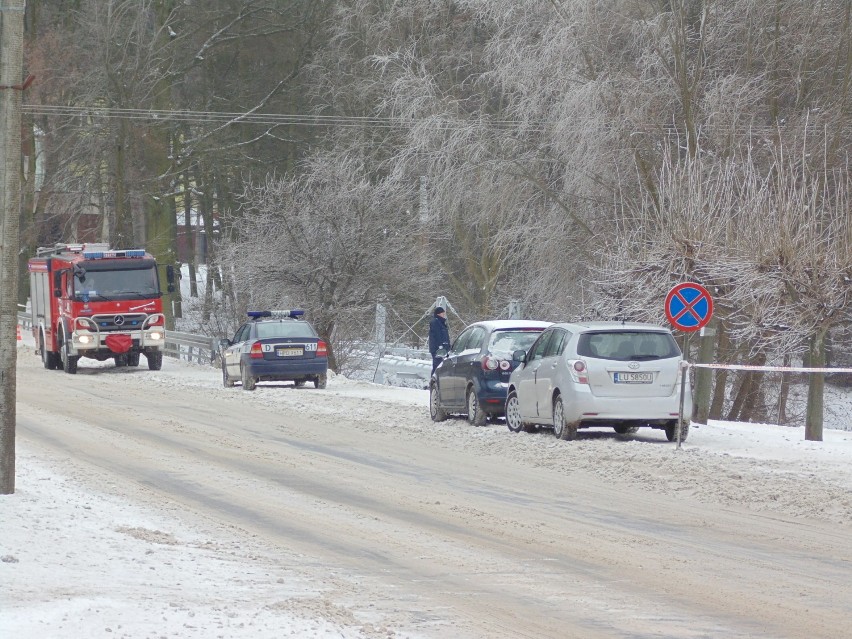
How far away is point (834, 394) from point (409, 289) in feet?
39.9

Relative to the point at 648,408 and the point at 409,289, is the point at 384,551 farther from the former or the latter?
the point at 409,289

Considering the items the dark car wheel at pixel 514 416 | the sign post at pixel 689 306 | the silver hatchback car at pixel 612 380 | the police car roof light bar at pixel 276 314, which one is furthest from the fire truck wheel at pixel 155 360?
the sign post at pixel 689 306

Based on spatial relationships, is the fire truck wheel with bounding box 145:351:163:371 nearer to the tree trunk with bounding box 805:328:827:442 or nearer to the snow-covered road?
the snow-covered road

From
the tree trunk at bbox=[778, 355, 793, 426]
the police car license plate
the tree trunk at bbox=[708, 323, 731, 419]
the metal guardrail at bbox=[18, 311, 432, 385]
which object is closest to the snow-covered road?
the police car license plate

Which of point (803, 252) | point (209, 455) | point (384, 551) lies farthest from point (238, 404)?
point (384, 551)

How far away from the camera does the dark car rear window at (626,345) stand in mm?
18344

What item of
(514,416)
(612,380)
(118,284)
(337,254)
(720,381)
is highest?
(337,254)

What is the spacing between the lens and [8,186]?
10938 mm

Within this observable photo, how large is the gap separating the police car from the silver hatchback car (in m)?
10.8

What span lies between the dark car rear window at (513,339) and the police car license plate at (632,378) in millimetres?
3664

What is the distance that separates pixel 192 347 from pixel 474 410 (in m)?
23.3

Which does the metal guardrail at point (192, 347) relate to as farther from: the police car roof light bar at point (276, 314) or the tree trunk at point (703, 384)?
the tree trunk at point (703, 384)

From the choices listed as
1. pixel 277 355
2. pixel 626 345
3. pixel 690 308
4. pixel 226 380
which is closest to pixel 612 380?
pixel 626 345

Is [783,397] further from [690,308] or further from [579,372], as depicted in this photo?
[579,372]
